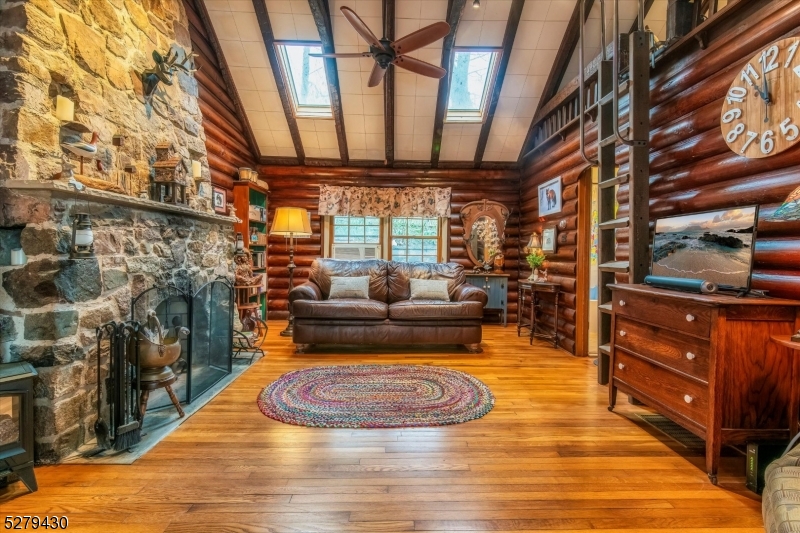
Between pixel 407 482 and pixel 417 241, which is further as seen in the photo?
pixel 417 241

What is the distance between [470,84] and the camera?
511 centimetres

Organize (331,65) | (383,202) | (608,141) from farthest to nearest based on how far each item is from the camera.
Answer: (383,202) → (331,65) → (608,141)

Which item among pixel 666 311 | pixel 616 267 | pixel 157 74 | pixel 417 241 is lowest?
pixel 666 311

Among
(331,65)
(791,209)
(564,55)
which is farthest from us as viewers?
(331,65)

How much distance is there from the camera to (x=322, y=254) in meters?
6.35

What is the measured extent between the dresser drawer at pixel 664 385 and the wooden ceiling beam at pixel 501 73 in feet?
11.7

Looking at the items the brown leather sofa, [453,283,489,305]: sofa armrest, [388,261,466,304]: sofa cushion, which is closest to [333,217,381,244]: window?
[388,261,466,304]: sofa cushion

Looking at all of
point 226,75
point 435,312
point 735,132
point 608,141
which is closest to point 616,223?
point 608,141

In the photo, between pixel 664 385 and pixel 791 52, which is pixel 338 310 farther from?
pixel 791 52

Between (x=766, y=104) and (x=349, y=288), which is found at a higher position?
(x=766, y=104)

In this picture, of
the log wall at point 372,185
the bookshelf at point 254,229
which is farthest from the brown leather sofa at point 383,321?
the log wall at point 372,185

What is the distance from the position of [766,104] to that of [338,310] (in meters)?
3.60

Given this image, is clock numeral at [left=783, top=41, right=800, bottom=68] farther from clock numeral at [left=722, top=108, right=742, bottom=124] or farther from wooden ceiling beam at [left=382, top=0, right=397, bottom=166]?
wooden ceiling beam at [left=382, top=0, right=397, bottom=166]

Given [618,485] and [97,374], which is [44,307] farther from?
[618,485]
